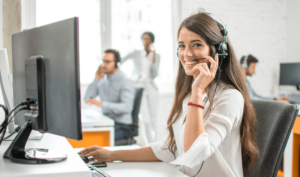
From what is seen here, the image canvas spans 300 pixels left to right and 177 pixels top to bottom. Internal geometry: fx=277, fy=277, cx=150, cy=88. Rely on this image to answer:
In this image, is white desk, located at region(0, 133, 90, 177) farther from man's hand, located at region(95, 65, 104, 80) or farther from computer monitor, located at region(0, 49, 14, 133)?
man's hand, located at region(95, 65, 104, 80)

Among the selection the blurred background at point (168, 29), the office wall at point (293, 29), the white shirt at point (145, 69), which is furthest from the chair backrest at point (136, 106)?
the office wall at point (293, 29)

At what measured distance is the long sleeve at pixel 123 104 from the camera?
8.96ft

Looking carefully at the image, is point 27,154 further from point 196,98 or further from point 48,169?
point 196,98

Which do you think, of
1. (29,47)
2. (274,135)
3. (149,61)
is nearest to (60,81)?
(29,47)

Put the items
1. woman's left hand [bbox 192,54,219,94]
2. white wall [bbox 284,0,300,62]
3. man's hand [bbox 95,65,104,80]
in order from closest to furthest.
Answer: woman's left hand [bbox 192,54,219,94] < man's hand [bbox 95,65,104,80] < white wall [bbox 284,0,300,62]

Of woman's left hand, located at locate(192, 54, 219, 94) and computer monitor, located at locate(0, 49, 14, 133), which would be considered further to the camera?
computer monitor, located at locate(0, 49, 14, 133)

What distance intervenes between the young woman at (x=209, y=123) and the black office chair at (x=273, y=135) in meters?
0.03

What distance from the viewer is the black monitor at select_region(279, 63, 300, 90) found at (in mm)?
3881

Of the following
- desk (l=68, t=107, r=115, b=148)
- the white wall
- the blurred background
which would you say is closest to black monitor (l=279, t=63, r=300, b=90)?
the blurred background

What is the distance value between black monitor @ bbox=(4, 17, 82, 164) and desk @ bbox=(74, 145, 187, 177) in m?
0.25

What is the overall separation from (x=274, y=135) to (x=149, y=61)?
9.35 feet

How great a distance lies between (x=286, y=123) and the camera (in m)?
0.91

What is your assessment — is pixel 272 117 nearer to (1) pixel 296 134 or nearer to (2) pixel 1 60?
(2) pixel 1 60

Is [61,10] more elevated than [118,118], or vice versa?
[61,10]
